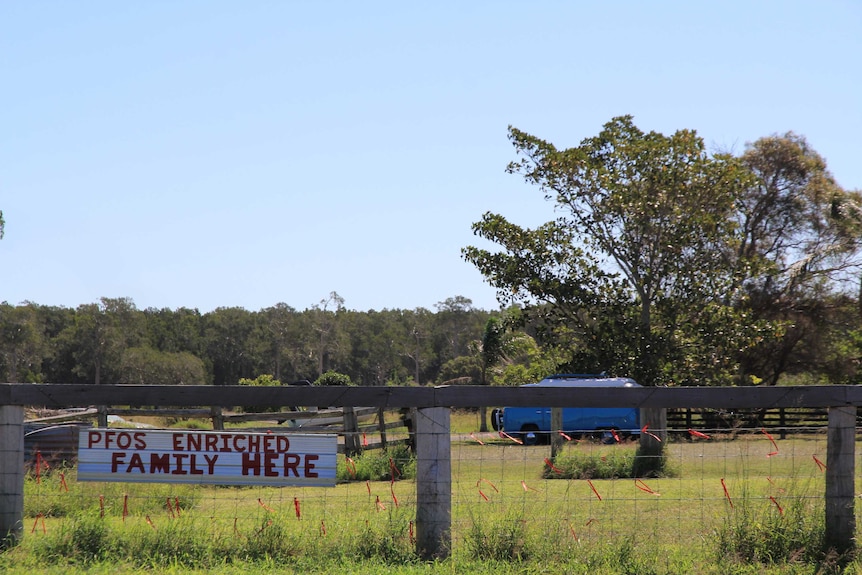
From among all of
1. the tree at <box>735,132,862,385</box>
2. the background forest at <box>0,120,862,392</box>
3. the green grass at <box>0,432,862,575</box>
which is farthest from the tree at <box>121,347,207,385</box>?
the green grass at <box>0,432,862,575</box>

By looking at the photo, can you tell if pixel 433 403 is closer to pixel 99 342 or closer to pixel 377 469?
pixel 377 469

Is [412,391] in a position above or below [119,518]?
above

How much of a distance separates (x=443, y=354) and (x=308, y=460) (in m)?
116

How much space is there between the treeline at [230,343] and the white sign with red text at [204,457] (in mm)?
77484

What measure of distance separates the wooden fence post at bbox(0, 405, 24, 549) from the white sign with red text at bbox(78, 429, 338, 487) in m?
0.49

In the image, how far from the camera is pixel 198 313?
129m

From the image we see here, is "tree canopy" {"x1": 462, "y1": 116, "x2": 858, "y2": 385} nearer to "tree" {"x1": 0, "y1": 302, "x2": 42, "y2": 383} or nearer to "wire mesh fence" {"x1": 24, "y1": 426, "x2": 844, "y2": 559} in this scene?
"wire mesh fence" {"x1": 24, "y1": 426, "x2": 844, "y2": 559}

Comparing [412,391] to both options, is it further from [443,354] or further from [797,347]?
[443,354]

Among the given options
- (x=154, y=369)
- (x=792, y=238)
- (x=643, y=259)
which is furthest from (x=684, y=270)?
(x=154, y=369)

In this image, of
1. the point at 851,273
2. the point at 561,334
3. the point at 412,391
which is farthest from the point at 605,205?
the point at 412,391

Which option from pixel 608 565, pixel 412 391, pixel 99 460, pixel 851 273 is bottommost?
pixel 608 565

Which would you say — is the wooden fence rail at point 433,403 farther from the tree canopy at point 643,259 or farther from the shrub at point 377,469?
the tree canopy at point 643,259

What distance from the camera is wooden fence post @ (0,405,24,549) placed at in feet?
26.0

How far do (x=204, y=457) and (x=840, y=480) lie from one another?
5326 millimetres
